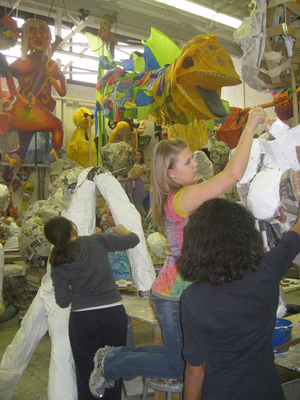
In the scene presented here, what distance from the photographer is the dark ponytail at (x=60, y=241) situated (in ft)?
5.69

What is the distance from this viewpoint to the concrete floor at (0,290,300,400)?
2.32 metres

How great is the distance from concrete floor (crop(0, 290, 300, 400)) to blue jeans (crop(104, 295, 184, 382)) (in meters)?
0.67

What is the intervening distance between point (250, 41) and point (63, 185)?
1902 mm

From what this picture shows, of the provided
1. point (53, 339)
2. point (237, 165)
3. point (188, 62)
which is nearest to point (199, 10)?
point (188, 62)

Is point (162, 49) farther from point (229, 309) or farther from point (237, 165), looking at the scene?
point (229, 309)

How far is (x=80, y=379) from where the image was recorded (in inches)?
71.8

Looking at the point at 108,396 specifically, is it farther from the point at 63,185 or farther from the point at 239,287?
the point at 63,185

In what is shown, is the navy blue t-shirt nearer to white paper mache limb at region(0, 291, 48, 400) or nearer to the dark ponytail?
the dark ponytail

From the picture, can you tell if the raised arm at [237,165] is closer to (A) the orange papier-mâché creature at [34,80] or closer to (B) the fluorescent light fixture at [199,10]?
(B) the fluorescent light fixture at [199,10]

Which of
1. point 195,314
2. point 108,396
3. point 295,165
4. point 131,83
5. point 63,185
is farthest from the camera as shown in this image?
point 131,83

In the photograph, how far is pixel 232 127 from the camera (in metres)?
4.76

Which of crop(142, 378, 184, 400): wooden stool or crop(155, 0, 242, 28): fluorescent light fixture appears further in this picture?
crop(155, 0, 242, 28): fluorescent light fixture

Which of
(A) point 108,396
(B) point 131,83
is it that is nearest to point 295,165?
(A) point 108,396

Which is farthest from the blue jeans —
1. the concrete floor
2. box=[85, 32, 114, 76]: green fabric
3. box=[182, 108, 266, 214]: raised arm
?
box=[85, 32, 114, 76]: green fabric
